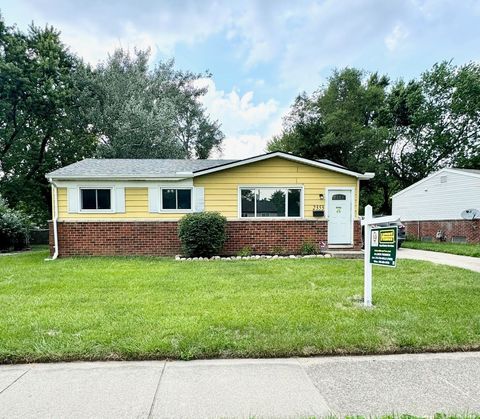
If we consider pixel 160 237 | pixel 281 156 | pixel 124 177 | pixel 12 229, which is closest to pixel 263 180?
pixel 281 156

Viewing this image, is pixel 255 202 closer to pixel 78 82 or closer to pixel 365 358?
pixel 365 358

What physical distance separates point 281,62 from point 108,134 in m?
12.6

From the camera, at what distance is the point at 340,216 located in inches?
444

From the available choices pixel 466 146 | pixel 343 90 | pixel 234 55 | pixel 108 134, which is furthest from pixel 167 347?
pixel 466 146

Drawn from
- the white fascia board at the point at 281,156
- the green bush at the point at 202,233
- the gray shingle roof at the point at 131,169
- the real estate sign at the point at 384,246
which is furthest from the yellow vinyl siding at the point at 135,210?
the real estate sign at the point at 384,246

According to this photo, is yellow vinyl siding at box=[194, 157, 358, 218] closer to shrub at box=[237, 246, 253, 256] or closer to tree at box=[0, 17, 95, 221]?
shrub at box=[237, 246, 253, 256]

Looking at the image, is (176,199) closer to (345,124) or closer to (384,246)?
(384,246)

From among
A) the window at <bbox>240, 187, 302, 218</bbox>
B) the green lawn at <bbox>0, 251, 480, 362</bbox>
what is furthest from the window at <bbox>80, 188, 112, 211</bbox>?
the window at <bbox>240, 187, 302, 218</bbox>

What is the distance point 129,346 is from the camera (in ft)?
10.7

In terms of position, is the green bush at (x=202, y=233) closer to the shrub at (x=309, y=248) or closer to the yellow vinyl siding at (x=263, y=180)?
the yellow vinyl siding at (x=263, y=180)

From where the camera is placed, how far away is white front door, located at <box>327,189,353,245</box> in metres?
11.3

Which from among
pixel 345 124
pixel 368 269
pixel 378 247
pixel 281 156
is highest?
pixel 345 124

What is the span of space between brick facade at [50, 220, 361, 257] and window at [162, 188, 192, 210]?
2.31 ft

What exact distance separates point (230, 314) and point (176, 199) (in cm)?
757
